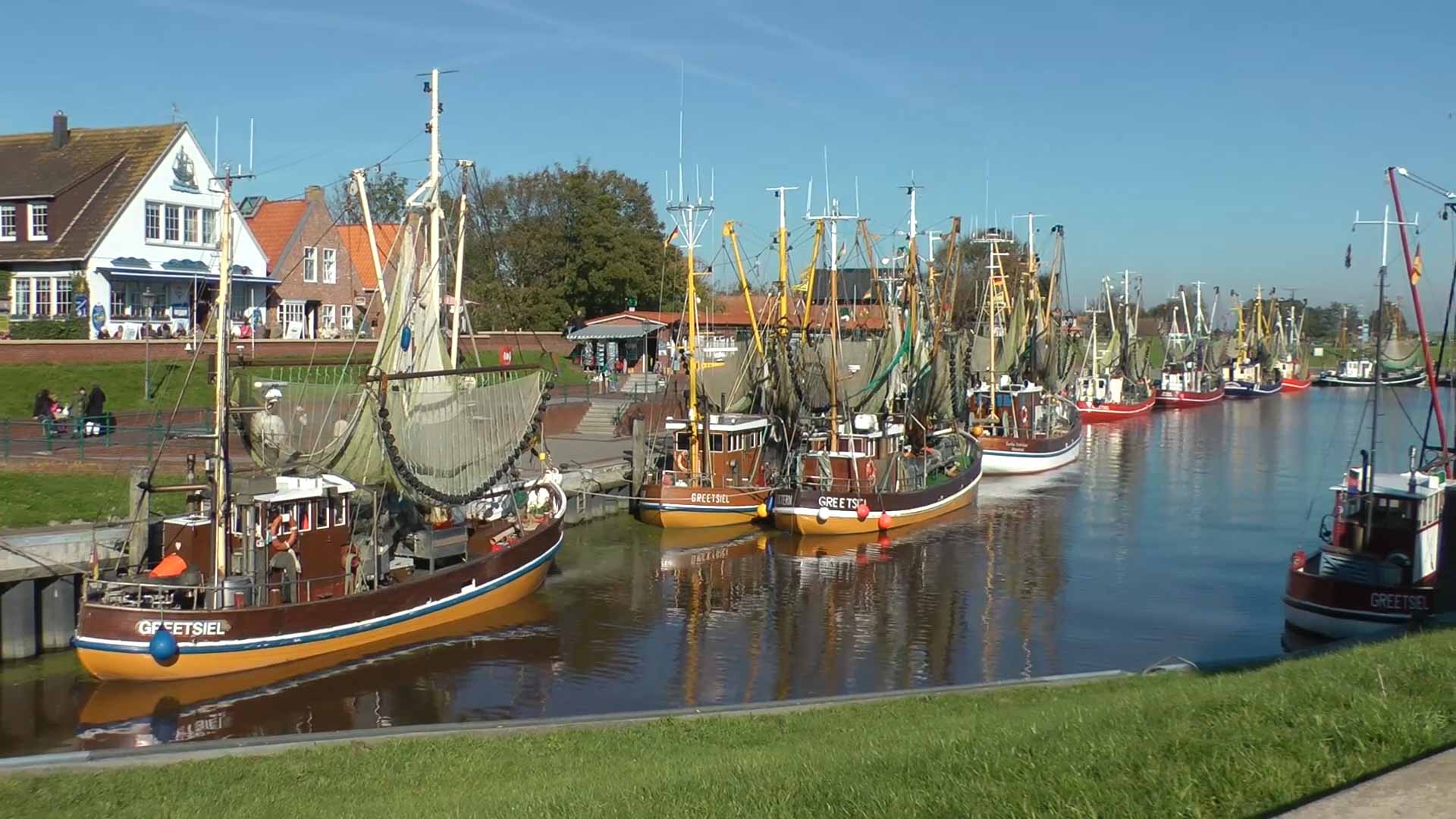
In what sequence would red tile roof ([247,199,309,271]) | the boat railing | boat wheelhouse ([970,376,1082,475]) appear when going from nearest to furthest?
the boat railing, boat wheelhouse ([970,376,1082,475]), red tile roof ([247,199,309,271])

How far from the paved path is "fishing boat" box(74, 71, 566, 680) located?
69.2 ft

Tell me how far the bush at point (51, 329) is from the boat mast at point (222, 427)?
80.3 ft

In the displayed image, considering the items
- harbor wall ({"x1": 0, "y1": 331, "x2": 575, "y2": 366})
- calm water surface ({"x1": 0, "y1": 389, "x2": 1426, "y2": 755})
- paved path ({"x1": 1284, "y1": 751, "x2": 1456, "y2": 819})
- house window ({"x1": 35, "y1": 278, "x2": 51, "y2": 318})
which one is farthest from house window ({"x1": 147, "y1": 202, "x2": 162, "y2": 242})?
paved path ({"x1": 1284, "y1": 751, "x2": 1456, "y2": 819})

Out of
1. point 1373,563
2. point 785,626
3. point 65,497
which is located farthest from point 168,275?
point 1373,563

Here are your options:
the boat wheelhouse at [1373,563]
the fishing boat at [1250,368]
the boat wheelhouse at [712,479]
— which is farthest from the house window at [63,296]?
the fishing boat at [1250,368]

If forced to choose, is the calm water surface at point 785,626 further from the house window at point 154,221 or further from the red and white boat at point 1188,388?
the red and white boat at point 1188,388

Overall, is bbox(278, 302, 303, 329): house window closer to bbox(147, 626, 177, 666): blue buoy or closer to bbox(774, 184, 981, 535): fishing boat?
bbox(774, 184, 981, 535): fishing boat

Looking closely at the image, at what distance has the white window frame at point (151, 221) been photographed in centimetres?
5459

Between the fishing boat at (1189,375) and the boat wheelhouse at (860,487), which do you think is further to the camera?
the fishing boat at (1189,375)

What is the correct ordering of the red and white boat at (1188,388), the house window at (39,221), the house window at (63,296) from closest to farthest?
the house window at (63,296) < the house window at (39,221) < the red and white boat at (1188,388)

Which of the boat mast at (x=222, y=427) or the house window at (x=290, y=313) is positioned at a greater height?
the house window at (x=290, y=313)

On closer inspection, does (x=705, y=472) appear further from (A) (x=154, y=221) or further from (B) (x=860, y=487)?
(A) (x=154, y=221)

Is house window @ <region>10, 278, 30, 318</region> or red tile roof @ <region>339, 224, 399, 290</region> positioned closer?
house window @ <region>10, 278, 30, 318</region>

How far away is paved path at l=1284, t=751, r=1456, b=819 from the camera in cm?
837
